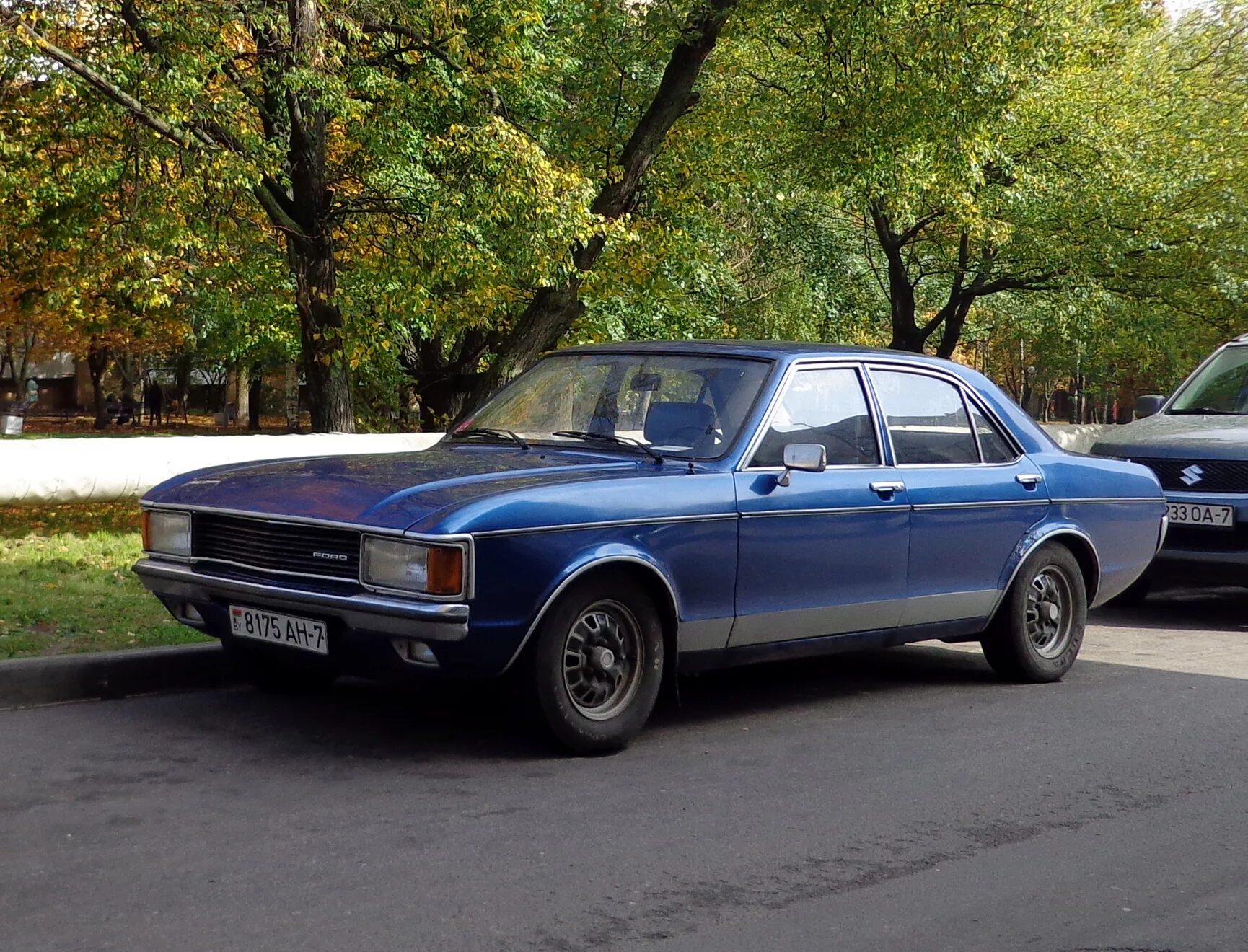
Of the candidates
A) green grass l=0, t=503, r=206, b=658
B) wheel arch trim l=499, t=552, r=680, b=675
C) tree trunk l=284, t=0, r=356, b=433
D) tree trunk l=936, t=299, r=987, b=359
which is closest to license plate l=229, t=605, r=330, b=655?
wheel arch trim l=499, t=552, r=680, b=675

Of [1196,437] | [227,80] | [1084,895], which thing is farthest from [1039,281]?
[1084,895]

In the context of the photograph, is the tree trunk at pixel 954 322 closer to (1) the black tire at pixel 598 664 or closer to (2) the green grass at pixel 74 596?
(2) the green grass at pixel 74 596

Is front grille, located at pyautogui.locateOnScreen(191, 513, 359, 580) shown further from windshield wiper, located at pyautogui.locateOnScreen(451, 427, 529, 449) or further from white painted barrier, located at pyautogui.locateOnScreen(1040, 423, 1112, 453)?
white painted barrier, located at pyautogui.locateOnScreen(1040, 423, 1112, 453)

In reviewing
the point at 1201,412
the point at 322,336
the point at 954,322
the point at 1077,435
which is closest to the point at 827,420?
the point at 1201,412

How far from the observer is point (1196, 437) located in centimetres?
1104

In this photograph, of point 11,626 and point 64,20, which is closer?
point 11,626

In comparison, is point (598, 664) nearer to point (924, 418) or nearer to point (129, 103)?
point (924, 418)

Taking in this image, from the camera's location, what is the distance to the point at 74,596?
8805 millimetres

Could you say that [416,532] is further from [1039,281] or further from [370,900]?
[1039,281]

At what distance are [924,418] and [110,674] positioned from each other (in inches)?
160

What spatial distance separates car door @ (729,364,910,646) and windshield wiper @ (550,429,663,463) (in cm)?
39

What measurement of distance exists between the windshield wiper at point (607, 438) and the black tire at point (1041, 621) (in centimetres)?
235

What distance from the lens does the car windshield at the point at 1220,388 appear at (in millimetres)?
11945

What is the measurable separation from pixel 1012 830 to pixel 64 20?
52.4ft
